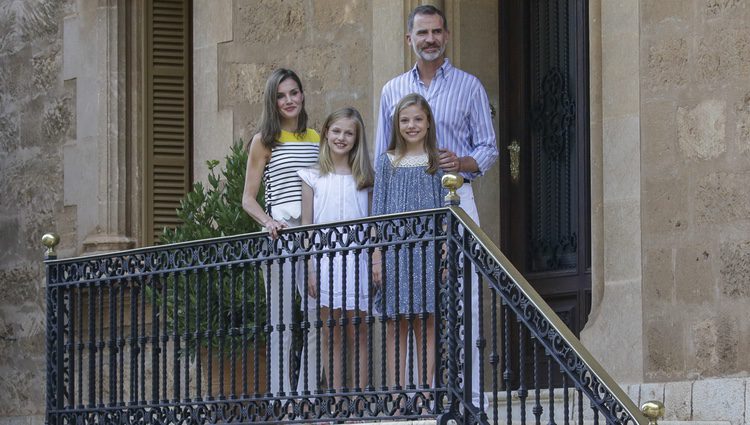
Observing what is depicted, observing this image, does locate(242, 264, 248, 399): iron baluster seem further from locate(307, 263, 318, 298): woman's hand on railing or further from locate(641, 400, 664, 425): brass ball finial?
locate(641, 400, 664, 425): brass ball finial

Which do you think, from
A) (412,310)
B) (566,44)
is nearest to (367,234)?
(412,310)

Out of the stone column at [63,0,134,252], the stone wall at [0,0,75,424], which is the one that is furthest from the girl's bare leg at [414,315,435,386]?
the stone wall at [0,0,75,424]

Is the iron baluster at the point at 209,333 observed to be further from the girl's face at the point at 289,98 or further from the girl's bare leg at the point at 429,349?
the girl's bare leg at the point at 429,349

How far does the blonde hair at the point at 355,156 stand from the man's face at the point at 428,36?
45 centimetres

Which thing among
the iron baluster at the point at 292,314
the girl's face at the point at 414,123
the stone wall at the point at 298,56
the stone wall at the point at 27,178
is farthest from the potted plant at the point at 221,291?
the stone wall at the point at 27,178

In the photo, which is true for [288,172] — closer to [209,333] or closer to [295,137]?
[295,137]

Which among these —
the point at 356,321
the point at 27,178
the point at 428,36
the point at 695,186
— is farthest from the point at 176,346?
the point at 27,178

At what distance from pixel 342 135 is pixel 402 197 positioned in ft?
1.70

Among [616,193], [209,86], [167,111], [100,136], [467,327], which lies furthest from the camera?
[167,111]

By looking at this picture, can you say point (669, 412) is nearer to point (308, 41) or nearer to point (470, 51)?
point (470, 51)

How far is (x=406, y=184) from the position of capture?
9031 millimetres

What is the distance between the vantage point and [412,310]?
8.53 metres

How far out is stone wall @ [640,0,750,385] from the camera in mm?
9430

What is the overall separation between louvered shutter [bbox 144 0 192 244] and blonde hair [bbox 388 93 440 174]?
526 cm
